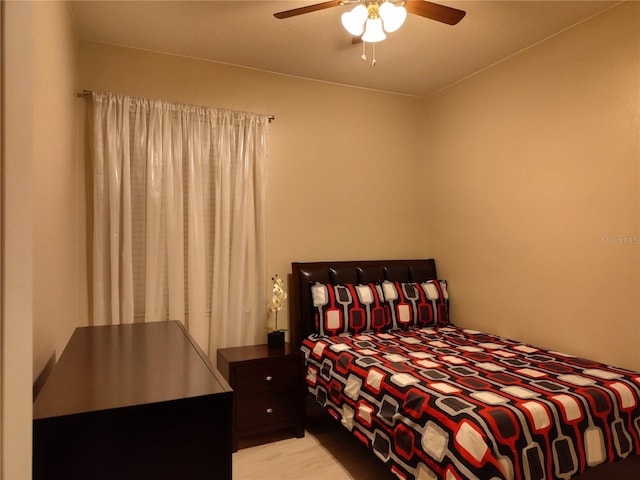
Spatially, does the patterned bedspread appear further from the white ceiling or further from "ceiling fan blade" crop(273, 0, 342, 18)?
the white ceiling

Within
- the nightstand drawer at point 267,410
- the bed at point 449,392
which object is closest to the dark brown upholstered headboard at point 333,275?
the bed at point 449,392

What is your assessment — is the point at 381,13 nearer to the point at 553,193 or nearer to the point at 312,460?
the point at 553,193

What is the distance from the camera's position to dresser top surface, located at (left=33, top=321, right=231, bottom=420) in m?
0.99

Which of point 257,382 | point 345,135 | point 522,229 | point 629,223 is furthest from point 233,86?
point 629,223

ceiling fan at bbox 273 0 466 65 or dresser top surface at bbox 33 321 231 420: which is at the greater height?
ceiling fan at bbox 273 0 466 65

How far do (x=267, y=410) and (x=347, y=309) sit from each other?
911mm

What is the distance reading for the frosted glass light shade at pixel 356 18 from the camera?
77.0 inches

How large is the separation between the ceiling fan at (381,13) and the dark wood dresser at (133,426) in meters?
1.72

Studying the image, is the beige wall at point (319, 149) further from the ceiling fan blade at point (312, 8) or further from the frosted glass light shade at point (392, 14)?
the frosted glass light shade at point (392, 14)

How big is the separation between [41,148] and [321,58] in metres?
2.13

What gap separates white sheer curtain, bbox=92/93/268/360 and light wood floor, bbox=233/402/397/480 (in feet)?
2.51

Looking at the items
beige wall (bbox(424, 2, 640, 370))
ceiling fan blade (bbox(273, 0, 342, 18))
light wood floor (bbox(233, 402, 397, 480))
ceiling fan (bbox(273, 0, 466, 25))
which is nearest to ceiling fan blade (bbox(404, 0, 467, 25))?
ceiling fan (bbox(273, 0, 466, 25))

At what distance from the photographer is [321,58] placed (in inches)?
121

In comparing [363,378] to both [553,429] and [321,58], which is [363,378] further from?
[321,58]
